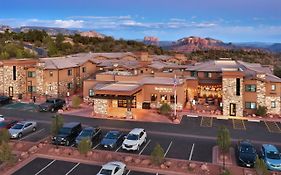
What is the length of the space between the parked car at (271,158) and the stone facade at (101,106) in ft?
76.6

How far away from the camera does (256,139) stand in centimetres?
3512

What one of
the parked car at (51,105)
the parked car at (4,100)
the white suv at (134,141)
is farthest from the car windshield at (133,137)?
the parked car at (4,100)

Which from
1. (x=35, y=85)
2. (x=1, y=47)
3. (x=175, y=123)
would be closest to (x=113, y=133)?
(x=175, y=123)

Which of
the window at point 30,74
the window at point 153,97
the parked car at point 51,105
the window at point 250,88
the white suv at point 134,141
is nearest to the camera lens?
the white suv at point 134,141

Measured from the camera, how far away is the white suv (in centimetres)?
3028

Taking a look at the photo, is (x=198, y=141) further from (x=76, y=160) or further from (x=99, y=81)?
(x=99, y=81)

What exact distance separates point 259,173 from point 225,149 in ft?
16.4

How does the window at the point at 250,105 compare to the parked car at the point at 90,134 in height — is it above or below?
above

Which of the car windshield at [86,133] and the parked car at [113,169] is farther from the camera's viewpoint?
the car windshield at [86,133]

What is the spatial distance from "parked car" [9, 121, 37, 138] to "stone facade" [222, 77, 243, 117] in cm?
2750

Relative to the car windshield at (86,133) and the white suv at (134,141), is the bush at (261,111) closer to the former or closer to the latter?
the white suv at (134,141)

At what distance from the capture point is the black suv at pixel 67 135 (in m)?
31.8

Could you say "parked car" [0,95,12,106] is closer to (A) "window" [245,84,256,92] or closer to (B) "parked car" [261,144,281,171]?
(A) "window" [245,84,256,92]

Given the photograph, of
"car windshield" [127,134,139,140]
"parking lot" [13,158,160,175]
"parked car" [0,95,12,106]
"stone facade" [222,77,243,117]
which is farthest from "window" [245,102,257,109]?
"parked car" [0,95,12,106]
